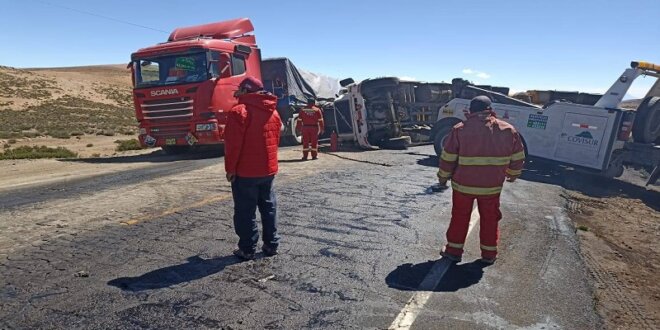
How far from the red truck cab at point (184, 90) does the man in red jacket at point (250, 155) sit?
7306 millimetres

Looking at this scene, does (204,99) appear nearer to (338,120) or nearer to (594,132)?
(338,120)

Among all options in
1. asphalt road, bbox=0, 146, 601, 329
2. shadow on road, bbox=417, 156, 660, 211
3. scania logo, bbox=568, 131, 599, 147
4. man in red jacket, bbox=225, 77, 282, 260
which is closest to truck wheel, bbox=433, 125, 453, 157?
shadow on road, bbox=417, 156, 660, 211

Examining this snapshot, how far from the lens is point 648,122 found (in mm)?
9383

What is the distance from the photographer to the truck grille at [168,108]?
11430 mm

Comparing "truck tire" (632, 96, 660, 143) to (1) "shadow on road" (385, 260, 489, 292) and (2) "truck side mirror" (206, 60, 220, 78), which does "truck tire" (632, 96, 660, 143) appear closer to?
(1) "shadow on road" (385, 260, 489, 292)

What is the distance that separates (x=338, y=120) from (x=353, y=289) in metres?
11.8

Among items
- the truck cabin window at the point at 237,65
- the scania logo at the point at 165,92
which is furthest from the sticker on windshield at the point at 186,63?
the truck cabin window at the point at 237,65

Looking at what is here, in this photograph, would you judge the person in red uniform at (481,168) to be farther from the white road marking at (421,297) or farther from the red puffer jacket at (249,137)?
the red puffer jacket at (249,137)

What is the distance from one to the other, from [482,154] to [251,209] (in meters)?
2.28

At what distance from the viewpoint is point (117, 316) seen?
3236 millimetres

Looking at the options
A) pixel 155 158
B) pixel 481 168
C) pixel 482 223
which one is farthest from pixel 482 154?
pixel 155 158

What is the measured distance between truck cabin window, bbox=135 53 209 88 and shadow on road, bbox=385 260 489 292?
28.3 ft

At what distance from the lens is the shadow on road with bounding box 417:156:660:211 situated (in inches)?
362

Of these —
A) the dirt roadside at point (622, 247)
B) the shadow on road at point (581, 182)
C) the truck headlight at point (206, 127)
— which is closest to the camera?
the dirt roadside at point (622, 247)
